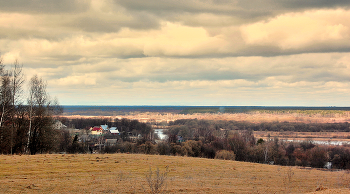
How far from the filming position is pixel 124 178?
2297 cm

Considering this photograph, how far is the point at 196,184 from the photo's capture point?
21.9 meters

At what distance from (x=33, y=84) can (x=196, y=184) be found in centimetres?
3745

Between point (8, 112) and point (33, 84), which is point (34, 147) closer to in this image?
point (8, 112)

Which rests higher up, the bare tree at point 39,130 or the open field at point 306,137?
the bare tree at point 39,130

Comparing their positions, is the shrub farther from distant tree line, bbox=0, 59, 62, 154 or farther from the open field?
the open field

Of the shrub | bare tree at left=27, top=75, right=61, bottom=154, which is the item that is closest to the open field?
bare tree at left=27, top=75, right=61, bottom=154

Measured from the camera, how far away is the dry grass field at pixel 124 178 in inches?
746

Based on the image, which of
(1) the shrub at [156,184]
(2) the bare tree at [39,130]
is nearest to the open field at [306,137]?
(2) the bare tree at [39,130]

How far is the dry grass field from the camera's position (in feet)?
62.2

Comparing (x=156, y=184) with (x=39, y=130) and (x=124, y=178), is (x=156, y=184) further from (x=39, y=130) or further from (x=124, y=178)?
(x=39, y=130)

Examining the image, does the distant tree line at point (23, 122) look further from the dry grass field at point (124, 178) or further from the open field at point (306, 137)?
the open field at point (306, 137)

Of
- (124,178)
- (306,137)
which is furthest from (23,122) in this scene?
(306,137)

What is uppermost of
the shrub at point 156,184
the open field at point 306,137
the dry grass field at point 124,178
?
the shrub at point 156,184

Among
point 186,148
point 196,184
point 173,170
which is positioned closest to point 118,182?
point 196,184
